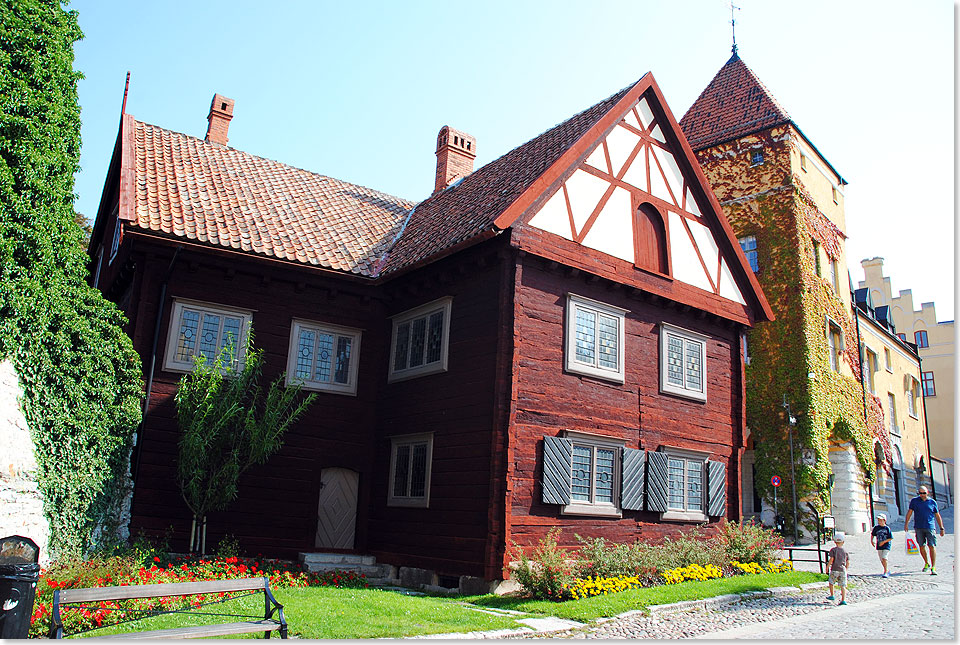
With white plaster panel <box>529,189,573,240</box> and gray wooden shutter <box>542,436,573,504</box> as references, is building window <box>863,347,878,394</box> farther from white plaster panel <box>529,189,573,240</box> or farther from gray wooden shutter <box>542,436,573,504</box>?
gray wooden shutter <box>542,436,573,504</box>

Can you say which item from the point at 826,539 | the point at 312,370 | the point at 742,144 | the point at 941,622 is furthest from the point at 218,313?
the point at 742,144

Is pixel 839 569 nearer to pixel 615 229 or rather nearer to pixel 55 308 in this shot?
pixel 615 229

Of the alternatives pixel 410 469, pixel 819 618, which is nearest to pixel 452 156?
pixel 410 469

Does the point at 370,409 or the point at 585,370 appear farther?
the point at 370,409

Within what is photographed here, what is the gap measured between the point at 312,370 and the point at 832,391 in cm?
2015

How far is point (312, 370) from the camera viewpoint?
1568 cm

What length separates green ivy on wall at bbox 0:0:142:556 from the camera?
10.8 meters

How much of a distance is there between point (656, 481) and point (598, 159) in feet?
22.6

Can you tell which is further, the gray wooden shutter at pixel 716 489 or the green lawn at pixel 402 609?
the gray wooden shutter at pixel 716 489

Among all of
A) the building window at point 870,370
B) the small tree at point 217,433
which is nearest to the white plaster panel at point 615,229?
the small tree at point 217,433

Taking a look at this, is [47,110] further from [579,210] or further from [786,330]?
[786,330]

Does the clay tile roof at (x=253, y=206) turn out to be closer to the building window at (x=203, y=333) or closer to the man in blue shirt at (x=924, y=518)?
the building window at (x=203, y=333)

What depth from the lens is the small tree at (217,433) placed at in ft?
42.7

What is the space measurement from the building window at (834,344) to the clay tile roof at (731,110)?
819cm
